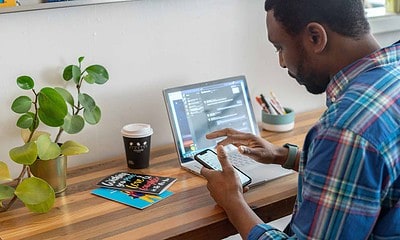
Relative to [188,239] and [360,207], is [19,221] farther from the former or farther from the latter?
[360,207]

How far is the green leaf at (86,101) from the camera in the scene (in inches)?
61.1

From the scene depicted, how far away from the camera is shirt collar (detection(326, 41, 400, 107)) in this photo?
1081 millimetres

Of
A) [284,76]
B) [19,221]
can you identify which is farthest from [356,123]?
[284,76]

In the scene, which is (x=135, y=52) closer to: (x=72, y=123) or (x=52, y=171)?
(x=72, y=123)

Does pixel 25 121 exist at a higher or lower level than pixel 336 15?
lower

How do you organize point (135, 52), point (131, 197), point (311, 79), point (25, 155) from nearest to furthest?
point (311, 79)
point (25, 155)
point (131, 197)
point (135, 52)

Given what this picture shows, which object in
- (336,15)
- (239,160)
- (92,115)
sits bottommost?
(239,160)

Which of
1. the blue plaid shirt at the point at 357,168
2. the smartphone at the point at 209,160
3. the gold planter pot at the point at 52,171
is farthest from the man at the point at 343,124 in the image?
the gold planter pot at the point at 52,171

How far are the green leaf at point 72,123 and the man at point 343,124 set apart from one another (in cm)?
53

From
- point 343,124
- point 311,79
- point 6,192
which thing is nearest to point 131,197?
point 6,192

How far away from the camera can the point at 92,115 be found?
1.56 m

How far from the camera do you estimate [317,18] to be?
1107 mm

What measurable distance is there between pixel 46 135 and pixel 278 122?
2.64 ft

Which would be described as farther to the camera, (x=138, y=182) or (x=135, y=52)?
(x=135, y=52)
